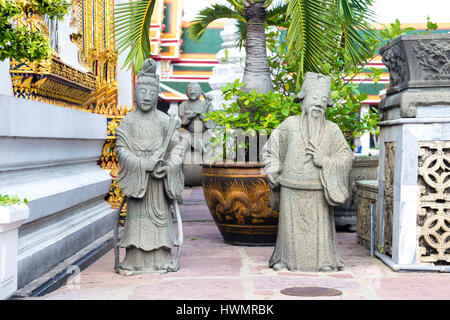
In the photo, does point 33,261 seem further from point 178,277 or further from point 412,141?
point 412,141

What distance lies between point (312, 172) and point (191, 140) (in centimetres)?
782

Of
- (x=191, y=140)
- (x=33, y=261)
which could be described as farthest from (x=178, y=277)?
(x=191, y=140)

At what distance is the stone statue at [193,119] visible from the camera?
1288 centimetres

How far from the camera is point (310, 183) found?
210 inches

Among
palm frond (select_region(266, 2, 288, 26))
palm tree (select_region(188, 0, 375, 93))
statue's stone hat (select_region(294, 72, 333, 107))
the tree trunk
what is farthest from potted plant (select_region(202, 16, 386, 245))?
palm frond (select_region(266, 2, 288, 26))

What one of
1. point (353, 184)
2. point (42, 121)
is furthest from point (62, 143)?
point (353, 184)

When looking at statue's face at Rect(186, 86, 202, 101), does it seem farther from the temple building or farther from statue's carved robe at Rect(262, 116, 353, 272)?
statue's carved robe at Rect(262, 116, 353, 272)

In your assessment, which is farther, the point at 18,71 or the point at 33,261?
the point at 18,71

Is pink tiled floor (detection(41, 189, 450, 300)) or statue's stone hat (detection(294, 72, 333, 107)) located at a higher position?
statue's stone hat (detection(294, 72, 333, 107))

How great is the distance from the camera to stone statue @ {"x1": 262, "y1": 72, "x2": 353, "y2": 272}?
17.4 ft

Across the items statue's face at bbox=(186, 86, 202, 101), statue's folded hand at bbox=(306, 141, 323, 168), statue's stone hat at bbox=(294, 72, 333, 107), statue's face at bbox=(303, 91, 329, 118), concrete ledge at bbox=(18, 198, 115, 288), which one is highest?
statue's face at bbox=(186, 86, 202, 101)

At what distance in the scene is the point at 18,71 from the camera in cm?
534

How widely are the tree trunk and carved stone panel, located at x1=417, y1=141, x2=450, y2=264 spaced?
2608 millimetres

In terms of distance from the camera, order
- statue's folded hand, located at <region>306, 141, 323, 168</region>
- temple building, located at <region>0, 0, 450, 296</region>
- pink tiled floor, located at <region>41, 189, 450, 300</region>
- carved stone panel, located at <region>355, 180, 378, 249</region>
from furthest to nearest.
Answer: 1. carved stone panel, located at <region>355, 180, 378, 249</region>
2. statue's folded hand, located at <region>306, 141, 323, 168</region>
3. temple building, located at <region>0, 0, 450, 296</region>
4. pink tiled floor, located at <region>41, 189, 450, 300</region>
